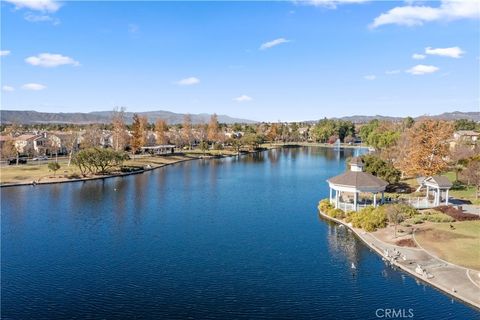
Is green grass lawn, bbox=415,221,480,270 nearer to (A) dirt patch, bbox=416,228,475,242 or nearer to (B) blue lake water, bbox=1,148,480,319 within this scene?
(A) dirt patch, bbox=416,228,475,242

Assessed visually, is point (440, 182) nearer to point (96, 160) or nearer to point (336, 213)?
point (336, 213)

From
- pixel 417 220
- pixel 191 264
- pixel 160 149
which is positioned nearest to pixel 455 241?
pixel 417 220

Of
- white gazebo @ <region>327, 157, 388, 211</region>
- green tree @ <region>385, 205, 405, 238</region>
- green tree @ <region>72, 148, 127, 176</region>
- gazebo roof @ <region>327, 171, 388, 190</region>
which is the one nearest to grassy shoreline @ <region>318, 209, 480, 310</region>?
green tree @ <region>385, 205, 405, 238</region>

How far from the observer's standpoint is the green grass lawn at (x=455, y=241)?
103ft

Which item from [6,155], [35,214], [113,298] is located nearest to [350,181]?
[113,298]

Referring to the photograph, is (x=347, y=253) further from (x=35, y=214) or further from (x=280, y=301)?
(x=35, y=214)

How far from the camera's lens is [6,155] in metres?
94.1

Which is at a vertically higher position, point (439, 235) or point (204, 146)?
point (204, 146)

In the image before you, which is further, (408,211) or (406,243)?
(408,211)

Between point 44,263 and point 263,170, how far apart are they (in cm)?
6955

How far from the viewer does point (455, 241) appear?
3575cm

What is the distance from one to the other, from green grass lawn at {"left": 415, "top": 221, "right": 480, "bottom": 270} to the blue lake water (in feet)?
16.3

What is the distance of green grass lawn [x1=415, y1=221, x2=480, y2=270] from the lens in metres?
31.5

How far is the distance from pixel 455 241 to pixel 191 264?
2238cm
